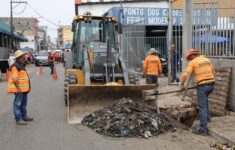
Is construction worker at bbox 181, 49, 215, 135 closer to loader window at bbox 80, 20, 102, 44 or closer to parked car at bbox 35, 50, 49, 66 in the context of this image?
loader window at bbox 80, 20, 102, 44

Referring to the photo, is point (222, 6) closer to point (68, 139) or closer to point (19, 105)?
point (68, 139)

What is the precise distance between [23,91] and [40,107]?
8.27 feet

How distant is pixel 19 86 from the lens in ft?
29.8

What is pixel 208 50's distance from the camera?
35.7ft

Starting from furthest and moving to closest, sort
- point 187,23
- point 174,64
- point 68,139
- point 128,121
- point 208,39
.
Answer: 1. point 174,64
2. point 187,23
3. point 208,39
4. point 128,121
5. point 68,139

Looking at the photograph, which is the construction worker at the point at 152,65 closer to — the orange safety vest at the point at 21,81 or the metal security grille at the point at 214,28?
the metal security grille at the point at 214,28

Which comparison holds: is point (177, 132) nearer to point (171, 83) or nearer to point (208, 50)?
point (208, 50)

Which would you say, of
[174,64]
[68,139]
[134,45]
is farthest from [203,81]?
[134,45]

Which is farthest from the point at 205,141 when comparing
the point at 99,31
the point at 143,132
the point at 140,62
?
the point at 140,62

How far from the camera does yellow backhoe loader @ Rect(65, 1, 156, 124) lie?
9.11 metres

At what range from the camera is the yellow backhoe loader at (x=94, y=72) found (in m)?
9.11

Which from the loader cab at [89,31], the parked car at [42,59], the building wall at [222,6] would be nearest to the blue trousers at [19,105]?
the loader cab at [89,31]

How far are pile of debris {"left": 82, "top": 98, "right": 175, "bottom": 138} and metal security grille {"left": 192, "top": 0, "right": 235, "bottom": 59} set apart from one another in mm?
2715

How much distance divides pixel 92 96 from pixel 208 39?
3.93 meters
